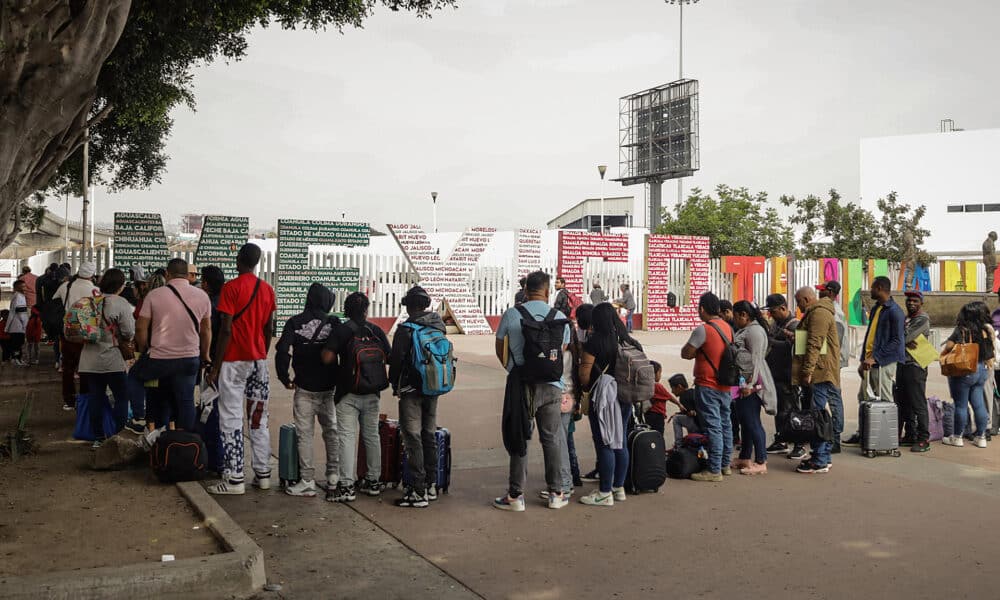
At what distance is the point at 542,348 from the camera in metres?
6.16

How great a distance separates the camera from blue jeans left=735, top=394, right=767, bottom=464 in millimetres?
7648

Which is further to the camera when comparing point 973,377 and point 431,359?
point 973,377

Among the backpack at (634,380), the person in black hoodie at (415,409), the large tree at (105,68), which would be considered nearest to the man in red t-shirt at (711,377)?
the backpack at (634,380)

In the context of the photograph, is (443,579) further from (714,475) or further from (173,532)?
(714,475)

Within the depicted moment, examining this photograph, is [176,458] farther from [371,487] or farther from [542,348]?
[542,348]

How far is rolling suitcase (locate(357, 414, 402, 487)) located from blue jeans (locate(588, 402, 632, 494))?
1.57m

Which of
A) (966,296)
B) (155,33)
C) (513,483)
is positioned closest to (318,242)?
(155,33)

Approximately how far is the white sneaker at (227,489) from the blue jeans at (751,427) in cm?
430

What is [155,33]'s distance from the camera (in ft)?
45.5

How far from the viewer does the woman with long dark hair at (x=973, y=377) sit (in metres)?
9.02

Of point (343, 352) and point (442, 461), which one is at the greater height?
point (343, 352)

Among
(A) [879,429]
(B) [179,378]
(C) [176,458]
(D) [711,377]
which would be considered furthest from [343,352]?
(A) [879,429]

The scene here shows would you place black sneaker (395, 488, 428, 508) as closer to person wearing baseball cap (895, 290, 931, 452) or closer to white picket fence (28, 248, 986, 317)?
person wearing baseball cap (895, 290, 931, 452)

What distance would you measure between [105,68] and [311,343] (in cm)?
1092
